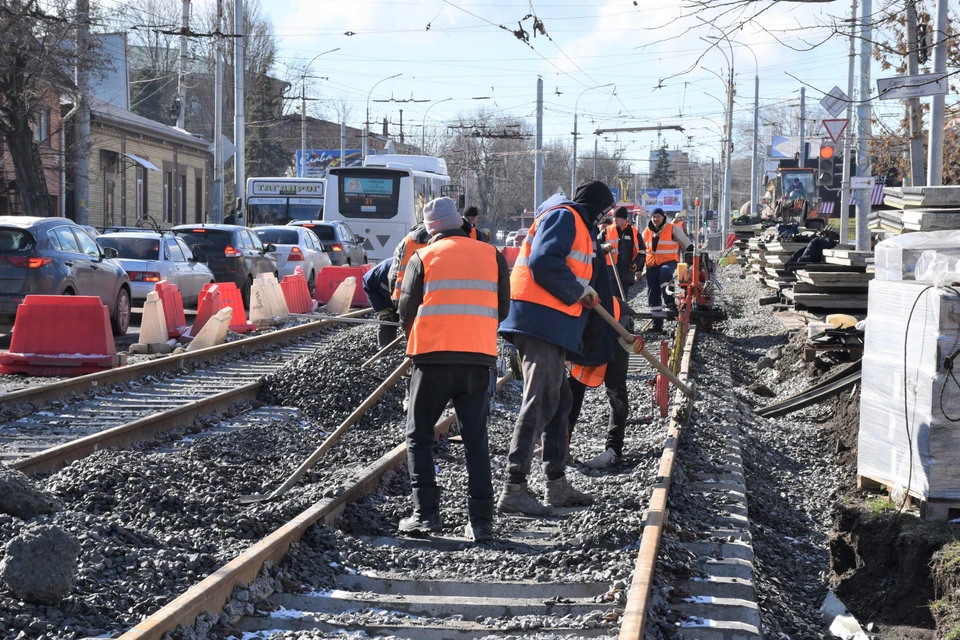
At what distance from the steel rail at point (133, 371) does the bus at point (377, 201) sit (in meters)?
15.2

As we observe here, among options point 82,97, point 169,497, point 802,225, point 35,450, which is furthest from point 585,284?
point 802,225

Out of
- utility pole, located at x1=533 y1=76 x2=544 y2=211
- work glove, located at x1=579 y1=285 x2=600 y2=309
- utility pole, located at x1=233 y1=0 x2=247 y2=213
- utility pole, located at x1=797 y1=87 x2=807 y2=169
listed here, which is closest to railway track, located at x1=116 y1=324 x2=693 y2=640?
work glove, located at x1=579 y1=285 x2=600 y2=309

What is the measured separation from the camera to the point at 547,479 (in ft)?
24.2

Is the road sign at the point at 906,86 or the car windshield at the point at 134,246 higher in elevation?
the road sign at the point at 906,86

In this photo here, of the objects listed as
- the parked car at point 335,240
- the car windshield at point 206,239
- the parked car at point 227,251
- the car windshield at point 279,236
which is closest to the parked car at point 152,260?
the parked car at point 227,251

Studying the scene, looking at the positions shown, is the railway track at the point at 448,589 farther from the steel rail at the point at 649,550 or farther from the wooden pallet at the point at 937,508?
the wooden pallet at the point at 937,508

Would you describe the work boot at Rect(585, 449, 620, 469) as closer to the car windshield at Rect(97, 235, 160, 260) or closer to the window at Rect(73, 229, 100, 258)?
the window at Rect(73, 229, 100, 258)

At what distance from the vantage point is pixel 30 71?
948 inches

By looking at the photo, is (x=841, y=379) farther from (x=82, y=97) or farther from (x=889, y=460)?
(x=82, y=97)

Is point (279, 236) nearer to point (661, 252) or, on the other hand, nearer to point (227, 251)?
point (227, 251)

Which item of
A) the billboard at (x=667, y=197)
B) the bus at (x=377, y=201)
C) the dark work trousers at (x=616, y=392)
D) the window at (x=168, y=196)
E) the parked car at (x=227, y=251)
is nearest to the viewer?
the dark work trousers at (x=616, y=392)

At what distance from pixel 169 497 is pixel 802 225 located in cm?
3450

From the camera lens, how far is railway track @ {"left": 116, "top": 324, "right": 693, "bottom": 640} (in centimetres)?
492

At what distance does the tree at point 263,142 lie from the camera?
73750 mm
